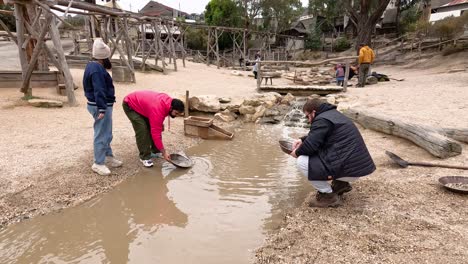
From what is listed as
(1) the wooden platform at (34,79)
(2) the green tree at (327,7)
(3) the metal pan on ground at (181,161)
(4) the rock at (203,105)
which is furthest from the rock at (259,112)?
(2) the green tree at (327,7)

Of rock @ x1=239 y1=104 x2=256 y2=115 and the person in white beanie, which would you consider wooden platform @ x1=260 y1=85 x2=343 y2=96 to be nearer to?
rock @ x1=239 y1=104 x2=256 y2=115

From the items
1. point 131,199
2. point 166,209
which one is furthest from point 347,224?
point 131,199

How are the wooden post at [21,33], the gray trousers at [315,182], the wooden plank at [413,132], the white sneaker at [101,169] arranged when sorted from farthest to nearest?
1. the wooden post at [21,33]
2. the wooden plank at [413,132]
3. the white sneaker at [101,169]
4. the gray trousers at [315,182]

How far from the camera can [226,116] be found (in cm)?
845

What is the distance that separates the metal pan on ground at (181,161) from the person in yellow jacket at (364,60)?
375 inches

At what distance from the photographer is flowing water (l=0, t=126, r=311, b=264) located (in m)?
2.82

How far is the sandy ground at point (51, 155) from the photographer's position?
3660mm

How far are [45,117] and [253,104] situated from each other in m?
5.10

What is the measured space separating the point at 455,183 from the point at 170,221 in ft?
10.3

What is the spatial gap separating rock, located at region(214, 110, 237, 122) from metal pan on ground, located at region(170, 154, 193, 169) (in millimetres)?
3371

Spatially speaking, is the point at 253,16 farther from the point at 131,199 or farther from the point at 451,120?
the point at 131,199

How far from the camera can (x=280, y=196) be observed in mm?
3982

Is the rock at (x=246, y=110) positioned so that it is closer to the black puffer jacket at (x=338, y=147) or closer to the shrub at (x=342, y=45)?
the black puffer jacket at (x=338, y=147)

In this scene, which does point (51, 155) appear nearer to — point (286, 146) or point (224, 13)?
point (286, 146)
